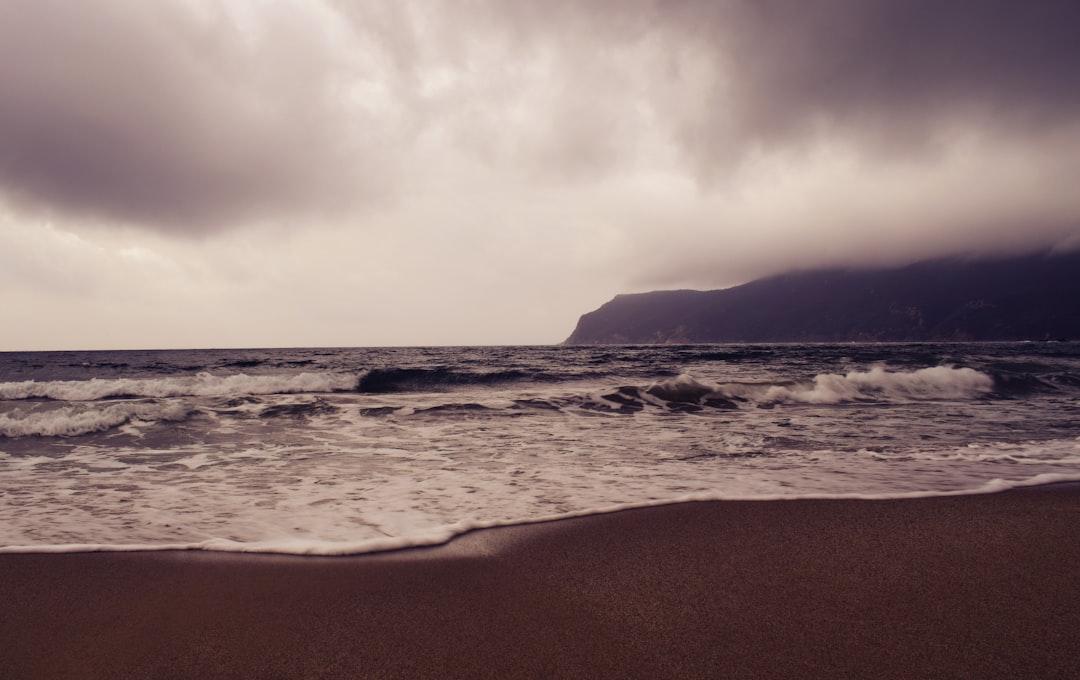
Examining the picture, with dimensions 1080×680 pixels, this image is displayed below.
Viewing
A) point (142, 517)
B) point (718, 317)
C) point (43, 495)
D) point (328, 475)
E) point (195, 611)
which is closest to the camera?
point (195, 611)

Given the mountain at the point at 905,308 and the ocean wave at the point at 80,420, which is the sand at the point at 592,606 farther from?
the mountain at the point at 905,308

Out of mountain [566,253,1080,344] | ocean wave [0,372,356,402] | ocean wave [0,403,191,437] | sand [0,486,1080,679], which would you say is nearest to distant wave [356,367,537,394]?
ocean wave [0,372,356,402]

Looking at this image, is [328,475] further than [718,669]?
Yes

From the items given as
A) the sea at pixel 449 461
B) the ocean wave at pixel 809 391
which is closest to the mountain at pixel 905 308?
the ocean wave at pixel 809 391

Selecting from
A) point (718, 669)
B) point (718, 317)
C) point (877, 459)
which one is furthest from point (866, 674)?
point (718, 317)

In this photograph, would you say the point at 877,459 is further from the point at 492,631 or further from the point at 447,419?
the point at 447,419

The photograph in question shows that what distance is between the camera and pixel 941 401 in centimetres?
1322

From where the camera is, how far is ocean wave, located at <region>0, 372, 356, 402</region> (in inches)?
690

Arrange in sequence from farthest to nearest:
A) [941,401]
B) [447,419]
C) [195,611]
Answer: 1. [941,401]
2. [447,419]
3. [195,611]

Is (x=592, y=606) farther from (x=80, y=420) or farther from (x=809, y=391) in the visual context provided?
(x=809, y=391)

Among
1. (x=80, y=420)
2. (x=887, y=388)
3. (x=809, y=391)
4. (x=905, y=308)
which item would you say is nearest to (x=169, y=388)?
(x=80, y=420)

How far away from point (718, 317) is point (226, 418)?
184 metres

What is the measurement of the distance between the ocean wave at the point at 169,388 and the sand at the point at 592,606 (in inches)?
623

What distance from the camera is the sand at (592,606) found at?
211 cm
